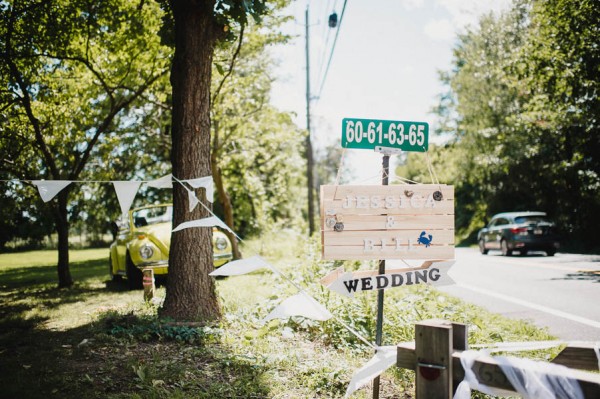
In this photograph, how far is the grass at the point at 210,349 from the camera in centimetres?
382

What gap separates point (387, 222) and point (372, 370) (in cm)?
124

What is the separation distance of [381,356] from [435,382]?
0.57 meters

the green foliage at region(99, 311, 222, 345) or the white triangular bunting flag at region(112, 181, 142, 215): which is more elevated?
the white triangular bunting flag at region(112, 181, 142, 215)

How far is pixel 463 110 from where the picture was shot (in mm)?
26531

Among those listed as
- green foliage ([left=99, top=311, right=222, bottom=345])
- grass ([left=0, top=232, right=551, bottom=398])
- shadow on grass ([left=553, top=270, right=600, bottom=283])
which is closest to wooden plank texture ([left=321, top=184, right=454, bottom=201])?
grass ([left=0, top=232, right=551, bottom=398])

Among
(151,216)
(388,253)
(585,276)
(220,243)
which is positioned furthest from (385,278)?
(151,216)

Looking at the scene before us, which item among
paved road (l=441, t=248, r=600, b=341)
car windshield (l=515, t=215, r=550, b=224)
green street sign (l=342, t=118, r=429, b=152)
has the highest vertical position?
green street sign (l=342, t=118, r=429, b=152)

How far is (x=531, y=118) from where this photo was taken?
Answer: 49.8 feet

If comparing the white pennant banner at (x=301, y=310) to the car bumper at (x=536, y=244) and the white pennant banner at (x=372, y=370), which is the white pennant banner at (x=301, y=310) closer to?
the white pennant banner at (x=372, y=370)

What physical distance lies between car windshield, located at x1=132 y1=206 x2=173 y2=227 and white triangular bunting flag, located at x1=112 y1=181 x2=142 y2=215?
6.11 meters

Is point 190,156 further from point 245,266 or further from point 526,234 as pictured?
point 526,234

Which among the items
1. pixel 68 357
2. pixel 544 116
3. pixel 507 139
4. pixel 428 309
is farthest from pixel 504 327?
pixel 507 139

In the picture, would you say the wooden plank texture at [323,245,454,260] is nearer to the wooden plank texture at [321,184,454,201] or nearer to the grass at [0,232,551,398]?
the wooden plank texture at [321,184,454,201]

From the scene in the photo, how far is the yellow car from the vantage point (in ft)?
30.2
